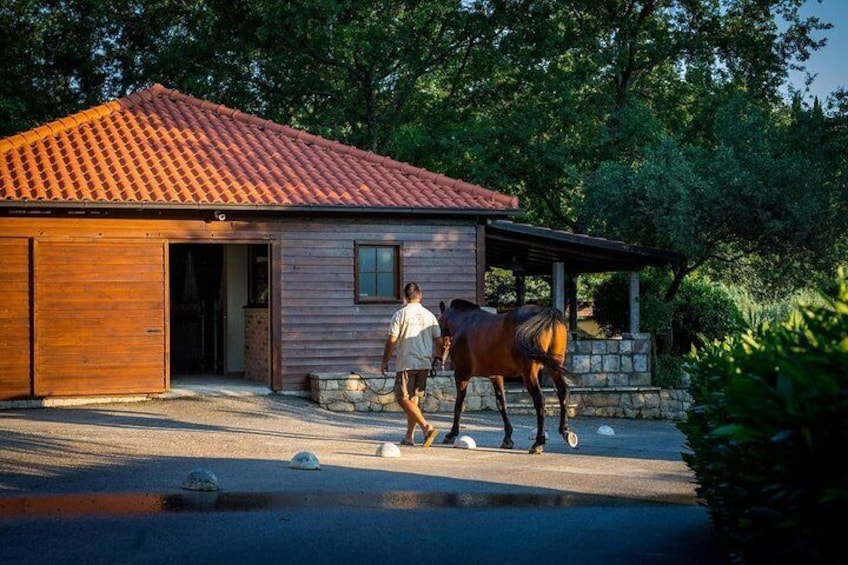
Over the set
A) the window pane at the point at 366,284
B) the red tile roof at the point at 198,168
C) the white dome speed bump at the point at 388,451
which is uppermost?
the red tile roof at the point at 198,168

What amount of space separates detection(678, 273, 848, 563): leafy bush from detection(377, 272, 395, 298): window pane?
15006 mm

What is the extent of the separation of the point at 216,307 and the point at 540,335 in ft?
41.3

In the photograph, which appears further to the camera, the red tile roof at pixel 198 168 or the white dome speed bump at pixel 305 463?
the red tile roof at pixel 198 168

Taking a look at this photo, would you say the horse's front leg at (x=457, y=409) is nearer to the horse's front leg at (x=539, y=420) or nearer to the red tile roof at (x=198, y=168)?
the horse's front leg at (x=539, y=420)

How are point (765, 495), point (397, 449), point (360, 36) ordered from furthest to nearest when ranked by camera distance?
point (360, 36), point (397, 449), point (765, 495)

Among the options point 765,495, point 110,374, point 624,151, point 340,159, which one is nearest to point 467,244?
point 340,159

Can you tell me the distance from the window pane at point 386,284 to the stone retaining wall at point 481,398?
1893 millimetres

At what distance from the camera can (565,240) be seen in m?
22.2

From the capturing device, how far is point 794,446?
484 cm

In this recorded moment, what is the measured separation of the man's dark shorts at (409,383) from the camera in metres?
14.0

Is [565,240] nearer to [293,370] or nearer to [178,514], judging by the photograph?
[293,370]

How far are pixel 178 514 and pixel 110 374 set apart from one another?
1113 cm

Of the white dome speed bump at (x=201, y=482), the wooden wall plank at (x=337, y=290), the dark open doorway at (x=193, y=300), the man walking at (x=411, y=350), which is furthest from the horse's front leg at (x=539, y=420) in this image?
the dark open doorway at (x=193, y=300)

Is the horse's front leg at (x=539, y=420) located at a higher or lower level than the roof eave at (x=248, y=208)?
lower
